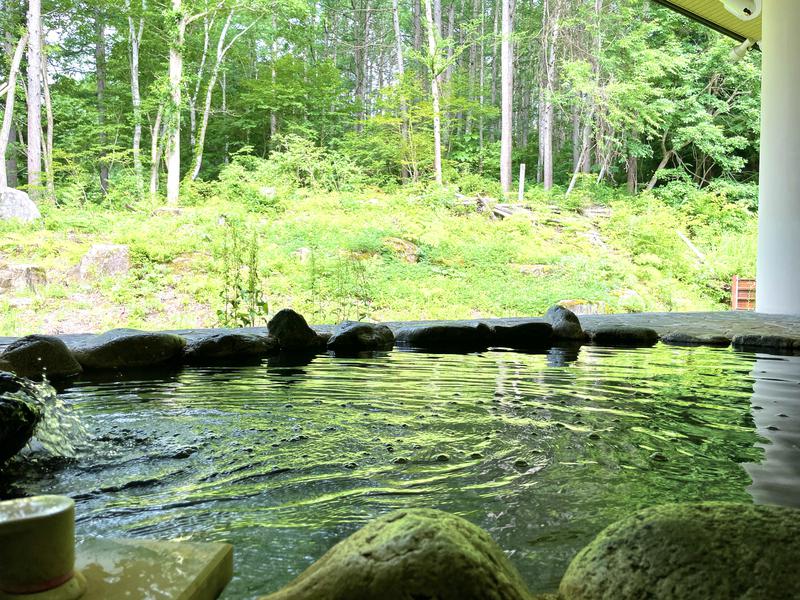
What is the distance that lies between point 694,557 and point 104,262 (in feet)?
35.3

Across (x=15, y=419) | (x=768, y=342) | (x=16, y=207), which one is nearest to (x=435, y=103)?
(x=16, y=207)

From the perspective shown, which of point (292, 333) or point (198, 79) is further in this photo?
point (198, 79)

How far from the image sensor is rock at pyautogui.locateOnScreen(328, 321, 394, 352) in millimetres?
5785

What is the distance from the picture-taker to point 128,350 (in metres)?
4.82

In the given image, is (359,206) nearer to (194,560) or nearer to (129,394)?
(129,394)

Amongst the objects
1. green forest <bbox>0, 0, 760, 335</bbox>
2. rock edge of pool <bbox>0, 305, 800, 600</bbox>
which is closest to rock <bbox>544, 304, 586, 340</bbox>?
green forest <bbox>0, 0, 760, 335</bbox>

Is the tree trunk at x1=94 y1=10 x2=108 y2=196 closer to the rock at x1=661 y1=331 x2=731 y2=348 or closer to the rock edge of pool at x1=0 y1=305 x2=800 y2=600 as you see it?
the rock at x1=661 y1=331 x2=731 y2=348

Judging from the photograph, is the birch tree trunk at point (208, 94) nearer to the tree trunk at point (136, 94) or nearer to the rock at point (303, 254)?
the tree trunk at point (136, 94)

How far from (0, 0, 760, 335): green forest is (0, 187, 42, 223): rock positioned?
519 mm

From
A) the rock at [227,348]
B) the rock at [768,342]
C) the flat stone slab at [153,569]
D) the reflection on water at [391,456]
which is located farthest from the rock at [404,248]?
the flat stone slab at [153,569]

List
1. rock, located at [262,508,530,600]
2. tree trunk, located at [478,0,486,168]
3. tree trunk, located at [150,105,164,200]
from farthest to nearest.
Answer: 1. tree trunk, located at [478,0,486,168]
2. tree trunk, located at [150,105,164,200]
3. rock, located at [262,508,530,600]

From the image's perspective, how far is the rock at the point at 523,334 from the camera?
20.7 ft

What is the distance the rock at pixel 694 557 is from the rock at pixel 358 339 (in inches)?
175

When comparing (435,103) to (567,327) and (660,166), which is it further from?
(567,327)
